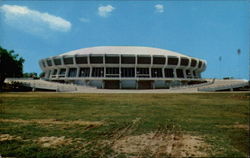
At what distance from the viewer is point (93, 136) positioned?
25.0 feet

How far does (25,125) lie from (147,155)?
21.9ft

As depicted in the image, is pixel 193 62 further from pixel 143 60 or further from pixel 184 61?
pixel 143 60

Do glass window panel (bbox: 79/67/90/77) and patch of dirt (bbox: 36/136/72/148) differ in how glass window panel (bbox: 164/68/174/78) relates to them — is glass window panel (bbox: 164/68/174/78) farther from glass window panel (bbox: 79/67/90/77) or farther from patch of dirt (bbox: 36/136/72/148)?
patch of dirt (bbox: 36/136/72/148)

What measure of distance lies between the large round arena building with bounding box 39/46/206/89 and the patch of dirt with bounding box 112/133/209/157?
54260 mm

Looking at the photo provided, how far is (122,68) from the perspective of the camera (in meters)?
67.9

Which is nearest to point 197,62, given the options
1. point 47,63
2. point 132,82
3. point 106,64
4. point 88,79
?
point 132,82

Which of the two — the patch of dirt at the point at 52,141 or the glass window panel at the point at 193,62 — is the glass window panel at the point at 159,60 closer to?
the glass window panel at the point at 193,62

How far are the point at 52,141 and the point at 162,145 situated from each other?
3.94m

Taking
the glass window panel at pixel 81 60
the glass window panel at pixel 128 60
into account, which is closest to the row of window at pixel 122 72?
the glass window panel at pixel 128 60

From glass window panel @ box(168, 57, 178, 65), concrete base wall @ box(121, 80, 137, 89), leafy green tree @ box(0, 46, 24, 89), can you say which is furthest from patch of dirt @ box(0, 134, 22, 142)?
glass window panel @ box(168, 57, 178, 65)

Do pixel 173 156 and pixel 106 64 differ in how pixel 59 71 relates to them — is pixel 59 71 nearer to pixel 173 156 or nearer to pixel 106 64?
pixel 106 64

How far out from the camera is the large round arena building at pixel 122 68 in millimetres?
63906

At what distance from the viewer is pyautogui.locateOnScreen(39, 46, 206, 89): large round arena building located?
63.9 m

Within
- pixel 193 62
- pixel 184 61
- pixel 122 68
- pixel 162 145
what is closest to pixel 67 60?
pixel 122 68
